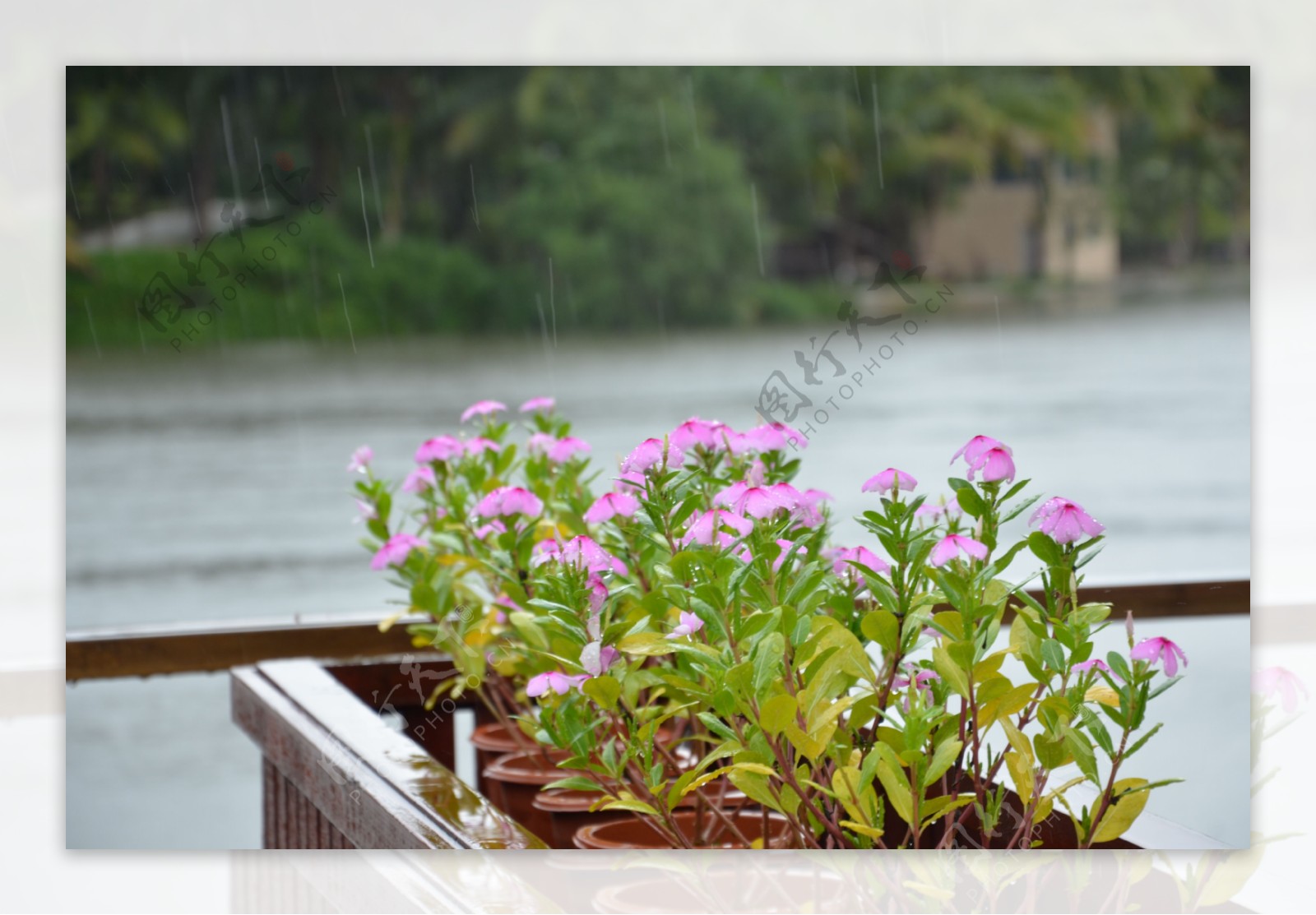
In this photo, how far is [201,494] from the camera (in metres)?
9.24

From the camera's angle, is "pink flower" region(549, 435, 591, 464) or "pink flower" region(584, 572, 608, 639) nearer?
"pink flower" region(584, 572, 608, 639)

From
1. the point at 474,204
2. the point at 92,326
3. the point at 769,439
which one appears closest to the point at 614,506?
the point at 769,439

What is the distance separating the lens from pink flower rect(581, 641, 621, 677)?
966 millimetres

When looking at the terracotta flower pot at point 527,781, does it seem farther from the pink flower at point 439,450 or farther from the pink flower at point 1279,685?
the pink flower at point 1279,685

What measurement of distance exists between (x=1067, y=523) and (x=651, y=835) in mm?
514

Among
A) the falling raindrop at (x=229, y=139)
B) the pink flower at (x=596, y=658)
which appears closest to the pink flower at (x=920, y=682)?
the pink flower at (x=596, y=658)

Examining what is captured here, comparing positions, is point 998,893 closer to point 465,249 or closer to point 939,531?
point 939,531

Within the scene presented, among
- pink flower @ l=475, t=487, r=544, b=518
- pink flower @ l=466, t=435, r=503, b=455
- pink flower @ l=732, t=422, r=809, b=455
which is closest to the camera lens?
pink flower @ l=732, t=422, r=809, b=455

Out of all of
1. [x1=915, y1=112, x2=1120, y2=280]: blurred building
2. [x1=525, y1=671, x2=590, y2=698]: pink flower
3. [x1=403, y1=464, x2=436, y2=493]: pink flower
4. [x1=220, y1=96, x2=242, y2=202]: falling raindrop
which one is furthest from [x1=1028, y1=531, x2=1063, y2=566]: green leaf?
[x1=915, y1=112, x2=1120, y2=280]: blurred building

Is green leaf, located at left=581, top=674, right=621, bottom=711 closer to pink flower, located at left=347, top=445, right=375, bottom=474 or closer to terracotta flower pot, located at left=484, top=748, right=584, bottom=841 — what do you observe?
terracotta flower pot, located at left=484, top=748, right=584, bottom=841

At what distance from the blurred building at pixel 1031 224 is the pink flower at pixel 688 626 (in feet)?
5.49

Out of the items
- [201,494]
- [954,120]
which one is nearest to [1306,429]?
[954,120]

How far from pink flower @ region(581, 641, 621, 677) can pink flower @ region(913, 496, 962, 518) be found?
0.85 ft

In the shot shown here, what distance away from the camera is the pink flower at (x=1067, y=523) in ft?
2.94
